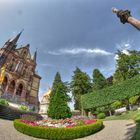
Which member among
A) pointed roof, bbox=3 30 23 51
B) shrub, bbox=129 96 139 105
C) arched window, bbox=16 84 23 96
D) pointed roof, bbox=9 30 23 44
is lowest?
shrub, bbox=129 96 139 105

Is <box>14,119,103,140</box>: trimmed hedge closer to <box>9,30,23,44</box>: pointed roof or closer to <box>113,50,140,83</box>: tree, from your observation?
<box>113,50,140,83</box>: tree

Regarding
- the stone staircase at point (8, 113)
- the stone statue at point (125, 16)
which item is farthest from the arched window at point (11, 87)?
the stone statue at point (125, 16)

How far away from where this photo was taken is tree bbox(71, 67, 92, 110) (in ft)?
192

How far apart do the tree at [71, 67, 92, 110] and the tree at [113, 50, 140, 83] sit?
423 inches

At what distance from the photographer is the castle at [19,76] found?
4988 cm

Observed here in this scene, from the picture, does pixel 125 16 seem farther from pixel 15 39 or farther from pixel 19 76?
pixel 15 39

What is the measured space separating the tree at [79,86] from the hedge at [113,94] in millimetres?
13285

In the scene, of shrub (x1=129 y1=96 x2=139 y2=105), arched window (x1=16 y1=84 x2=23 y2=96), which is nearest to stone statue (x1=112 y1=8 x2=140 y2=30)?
shrub (x1=129 y1=96 x2=139 y2=105)

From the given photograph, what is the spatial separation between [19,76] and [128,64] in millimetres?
29079

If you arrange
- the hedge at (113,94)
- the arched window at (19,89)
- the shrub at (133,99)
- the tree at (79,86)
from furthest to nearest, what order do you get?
the tree at (79,86) → the arched window at (19,89) → the hedge at (113,94) → the shrub at (133,99)

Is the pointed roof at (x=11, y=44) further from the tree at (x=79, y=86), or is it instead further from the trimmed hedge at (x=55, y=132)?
the trimmed hedge at (x=55, y=132)

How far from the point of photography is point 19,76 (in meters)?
53.2

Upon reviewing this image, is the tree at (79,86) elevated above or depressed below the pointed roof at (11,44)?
below

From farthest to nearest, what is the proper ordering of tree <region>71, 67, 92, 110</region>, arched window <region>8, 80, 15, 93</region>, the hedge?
tree <region>71, 67, 92, 110</region> → arched window <region>8, 80, 15, 93</region> → the hedge
